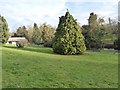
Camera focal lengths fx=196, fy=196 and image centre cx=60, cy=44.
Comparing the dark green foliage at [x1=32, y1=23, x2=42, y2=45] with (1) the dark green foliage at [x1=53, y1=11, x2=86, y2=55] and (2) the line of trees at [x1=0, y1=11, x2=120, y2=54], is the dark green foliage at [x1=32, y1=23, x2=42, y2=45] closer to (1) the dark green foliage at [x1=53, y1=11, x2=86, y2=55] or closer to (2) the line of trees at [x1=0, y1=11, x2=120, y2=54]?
(2) the line of trees at [x1=0, y1=11, x2=120, y2=54]

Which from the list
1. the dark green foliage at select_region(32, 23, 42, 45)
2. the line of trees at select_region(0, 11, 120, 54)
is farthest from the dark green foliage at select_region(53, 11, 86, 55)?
the dark green foliage at select_region(32, 23, 42, 45)

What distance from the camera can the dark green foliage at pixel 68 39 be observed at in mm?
17531

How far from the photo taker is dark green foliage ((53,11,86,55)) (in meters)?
→ 17.5

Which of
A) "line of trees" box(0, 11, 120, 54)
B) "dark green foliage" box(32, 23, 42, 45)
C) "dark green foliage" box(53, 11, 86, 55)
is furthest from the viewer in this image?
"dark green foliage" box(32, 23, 42, 45)

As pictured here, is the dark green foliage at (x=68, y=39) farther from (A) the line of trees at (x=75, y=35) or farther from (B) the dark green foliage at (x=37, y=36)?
(B) the dark green foliage at (x=37, y=36)

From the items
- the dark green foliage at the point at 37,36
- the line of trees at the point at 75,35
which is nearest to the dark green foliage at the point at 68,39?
the line of trees at the point at 75,35

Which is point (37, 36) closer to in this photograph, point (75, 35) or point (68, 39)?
point (75, 35)

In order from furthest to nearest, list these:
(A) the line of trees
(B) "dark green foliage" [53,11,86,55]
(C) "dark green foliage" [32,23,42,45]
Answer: (C) "dark green foliage" [32,23,42,45], (A) the line of trees, (B) "dark green foliage" [53,11,86,55]

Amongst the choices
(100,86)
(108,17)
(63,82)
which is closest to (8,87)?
(63,82)

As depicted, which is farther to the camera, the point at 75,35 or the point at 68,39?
the point at 75,35

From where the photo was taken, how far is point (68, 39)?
17891 millimetres

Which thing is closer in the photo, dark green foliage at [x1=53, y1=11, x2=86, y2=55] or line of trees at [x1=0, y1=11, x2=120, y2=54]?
dark green foliage at [x1=53, y1=11, x2=86, y2=55]

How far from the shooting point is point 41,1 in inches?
527

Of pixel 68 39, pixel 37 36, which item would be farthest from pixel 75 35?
pixel 37 36
